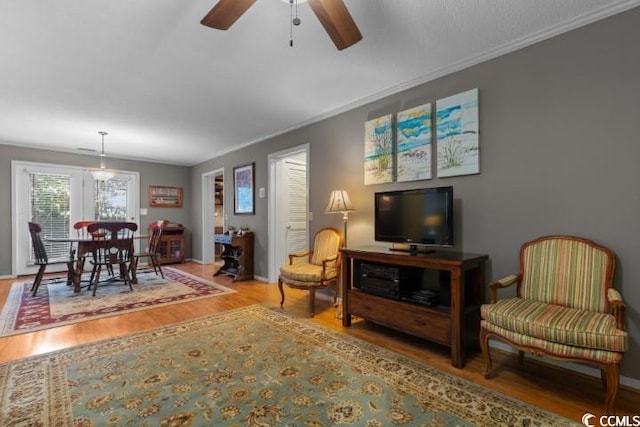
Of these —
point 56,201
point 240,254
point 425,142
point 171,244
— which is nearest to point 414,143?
point 425,142

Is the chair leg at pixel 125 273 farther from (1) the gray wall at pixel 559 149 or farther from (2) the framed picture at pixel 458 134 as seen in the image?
(2) the framed picture at pixel 458 134

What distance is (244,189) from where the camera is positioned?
5613 mm

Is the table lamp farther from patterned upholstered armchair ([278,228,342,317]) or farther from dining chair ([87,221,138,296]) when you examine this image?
dining chair ([87,221,138,296])

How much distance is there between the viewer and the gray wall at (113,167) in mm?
5398

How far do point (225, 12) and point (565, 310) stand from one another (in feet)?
8.63

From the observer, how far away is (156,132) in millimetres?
4816

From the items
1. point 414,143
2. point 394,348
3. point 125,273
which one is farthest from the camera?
point 125,273

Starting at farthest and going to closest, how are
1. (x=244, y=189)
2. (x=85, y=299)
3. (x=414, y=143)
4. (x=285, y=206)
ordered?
1. (x=244, y=189)
2. (x=285, y=206)
3. (x=85, y=299)
4. (x=414, y=143)

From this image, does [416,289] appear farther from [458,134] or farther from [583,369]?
[458,134]

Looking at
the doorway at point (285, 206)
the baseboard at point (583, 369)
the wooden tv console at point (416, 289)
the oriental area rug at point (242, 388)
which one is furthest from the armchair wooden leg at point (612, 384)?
the doorway at point (285, 206)

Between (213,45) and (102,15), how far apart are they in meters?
0.71

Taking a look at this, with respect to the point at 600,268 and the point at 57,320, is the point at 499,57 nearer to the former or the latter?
the point at 600,268

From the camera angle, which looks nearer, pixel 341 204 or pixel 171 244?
pixel 341 204

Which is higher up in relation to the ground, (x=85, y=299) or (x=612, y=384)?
(x=612, y=384)
